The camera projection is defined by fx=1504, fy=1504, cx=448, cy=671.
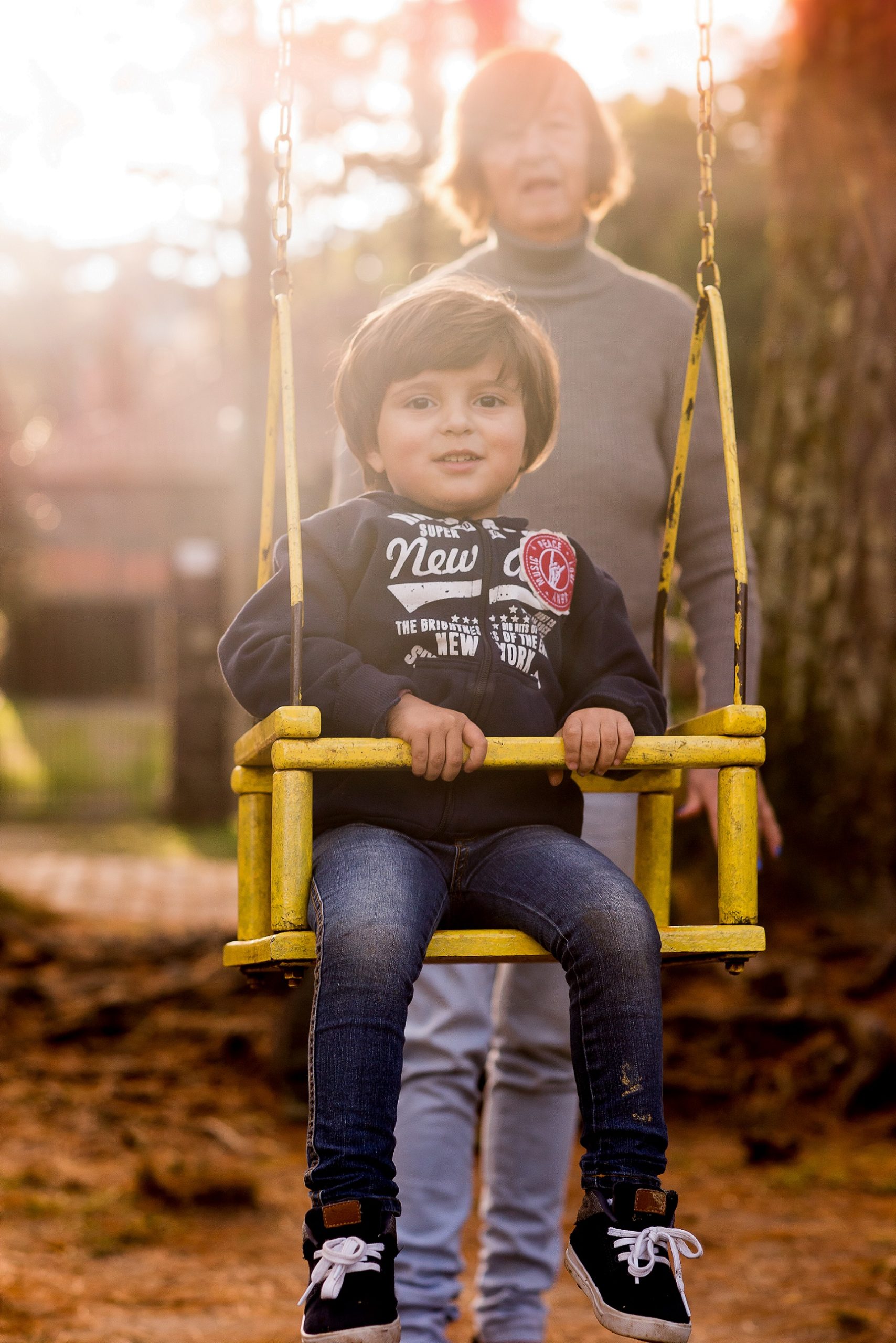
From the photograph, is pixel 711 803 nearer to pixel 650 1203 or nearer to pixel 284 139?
pixel 650 1203

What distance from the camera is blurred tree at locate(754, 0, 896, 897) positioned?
5.94 metres

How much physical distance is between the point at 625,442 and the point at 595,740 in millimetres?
919

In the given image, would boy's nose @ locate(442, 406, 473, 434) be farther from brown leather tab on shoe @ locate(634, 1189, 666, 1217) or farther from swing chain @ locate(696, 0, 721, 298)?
brown leather tab on shoe @ locate(634, 1189, 666, 1217)

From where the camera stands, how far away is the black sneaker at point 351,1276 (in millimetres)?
1702

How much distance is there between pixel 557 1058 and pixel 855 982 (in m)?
2.94

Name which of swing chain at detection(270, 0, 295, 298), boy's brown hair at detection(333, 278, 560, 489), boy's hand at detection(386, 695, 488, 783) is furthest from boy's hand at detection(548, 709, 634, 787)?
swing chain at detection(270, 0, 295, 298)

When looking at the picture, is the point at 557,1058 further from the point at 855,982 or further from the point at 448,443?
the point at 855,982

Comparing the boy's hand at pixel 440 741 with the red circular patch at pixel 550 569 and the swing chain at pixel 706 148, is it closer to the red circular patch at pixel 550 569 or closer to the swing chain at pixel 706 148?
the red circular patch at pixel 550 569

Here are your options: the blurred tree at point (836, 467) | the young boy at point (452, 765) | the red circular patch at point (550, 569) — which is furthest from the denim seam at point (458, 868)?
the blurred tree at point (836, 467)

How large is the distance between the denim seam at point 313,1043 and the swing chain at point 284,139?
88 centimetres

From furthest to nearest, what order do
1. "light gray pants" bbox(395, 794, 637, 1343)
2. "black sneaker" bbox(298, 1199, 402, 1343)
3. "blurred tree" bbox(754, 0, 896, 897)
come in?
"blurred tree" bbox(754, 0, 896, 897), "light gray pants" bbox(395, 794, 637, 1343), "black sneaker" bbox(298, 1199, 402, 1343)

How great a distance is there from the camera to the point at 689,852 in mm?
6254

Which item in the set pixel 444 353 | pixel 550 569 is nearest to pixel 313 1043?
pixel 550 569

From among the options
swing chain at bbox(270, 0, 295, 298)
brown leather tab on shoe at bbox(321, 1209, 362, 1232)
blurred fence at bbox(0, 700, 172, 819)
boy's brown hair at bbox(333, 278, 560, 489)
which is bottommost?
blurred fence at bbox(0, 700, 172, 819)
